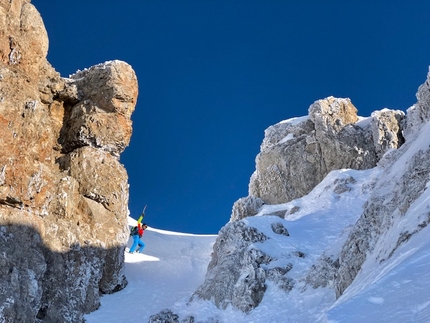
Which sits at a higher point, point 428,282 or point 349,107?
point 349,107

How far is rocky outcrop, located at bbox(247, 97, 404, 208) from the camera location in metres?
48.7

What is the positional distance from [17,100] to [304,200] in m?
24.0

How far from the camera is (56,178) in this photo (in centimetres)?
2467

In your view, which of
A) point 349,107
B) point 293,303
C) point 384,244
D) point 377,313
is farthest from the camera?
point 349,107

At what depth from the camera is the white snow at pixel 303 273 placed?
5.80 m

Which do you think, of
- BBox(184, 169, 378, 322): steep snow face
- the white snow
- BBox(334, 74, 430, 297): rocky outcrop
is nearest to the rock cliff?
the white snow

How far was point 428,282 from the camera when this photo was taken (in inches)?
226

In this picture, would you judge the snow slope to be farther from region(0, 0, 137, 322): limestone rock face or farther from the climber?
region(0, 0, 137, 322): limestone rock face

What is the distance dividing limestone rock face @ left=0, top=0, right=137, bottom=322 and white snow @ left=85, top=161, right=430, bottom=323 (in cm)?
268

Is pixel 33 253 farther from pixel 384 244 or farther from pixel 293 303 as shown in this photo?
pixel 384 244

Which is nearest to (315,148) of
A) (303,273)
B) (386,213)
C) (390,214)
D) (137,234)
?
(137,234)

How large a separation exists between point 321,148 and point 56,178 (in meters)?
33.5

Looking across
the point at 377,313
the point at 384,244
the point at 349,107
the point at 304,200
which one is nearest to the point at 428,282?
the point at 377,313

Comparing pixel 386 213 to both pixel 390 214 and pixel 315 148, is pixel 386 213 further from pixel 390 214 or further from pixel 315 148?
pixel 315 148
